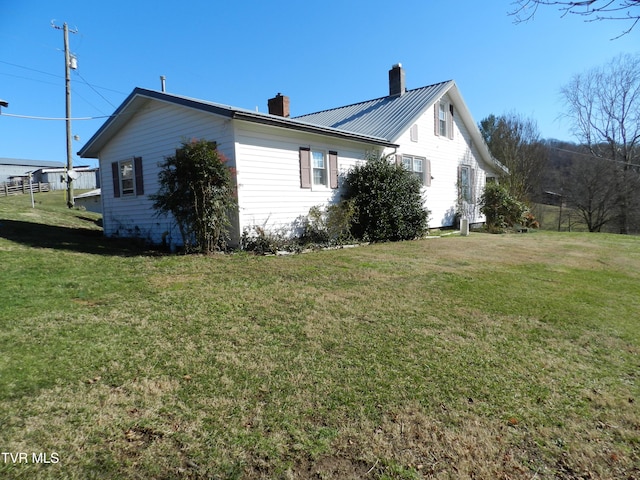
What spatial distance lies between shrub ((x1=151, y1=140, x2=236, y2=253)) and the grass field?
2196mm

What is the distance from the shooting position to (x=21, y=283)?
534 cm

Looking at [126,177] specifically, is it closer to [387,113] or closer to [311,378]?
[387,113]

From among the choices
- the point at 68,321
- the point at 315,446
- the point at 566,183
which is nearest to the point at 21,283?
the point at 68,321

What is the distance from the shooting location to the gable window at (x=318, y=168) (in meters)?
10.8

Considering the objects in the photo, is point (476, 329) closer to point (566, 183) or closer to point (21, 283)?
point (21, 283)

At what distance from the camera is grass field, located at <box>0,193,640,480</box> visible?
2.21 meters

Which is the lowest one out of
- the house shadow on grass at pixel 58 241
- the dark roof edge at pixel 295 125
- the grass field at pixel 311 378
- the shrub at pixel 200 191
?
the grass field at pixel 311 378

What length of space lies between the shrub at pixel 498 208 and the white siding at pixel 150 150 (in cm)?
1343

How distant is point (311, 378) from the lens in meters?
3.10

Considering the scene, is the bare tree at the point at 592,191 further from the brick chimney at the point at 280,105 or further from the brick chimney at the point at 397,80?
the brick chimney at the point at 280,105

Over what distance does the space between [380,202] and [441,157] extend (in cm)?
711

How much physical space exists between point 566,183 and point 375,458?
36.5 metres

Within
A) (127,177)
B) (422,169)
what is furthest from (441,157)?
(127,177)
